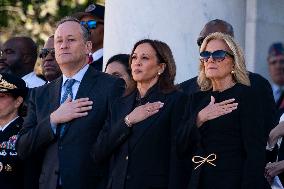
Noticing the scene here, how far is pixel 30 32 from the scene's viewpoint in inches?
716

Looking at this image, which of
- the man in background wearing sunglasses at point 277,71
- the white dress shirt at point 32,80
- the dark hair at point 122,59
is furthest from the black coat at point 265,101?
the white dress shirt at point 32,80

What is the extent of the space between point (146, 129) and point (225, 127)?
67 cm

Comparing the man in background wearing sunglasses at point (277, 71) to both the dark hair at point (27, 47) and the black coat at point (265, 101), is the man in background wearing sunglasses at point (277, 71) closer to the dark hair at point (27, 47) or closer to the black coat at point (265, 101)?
the black coat at point (265, 101)

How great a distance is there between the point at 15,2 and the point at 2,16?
356 millimetres

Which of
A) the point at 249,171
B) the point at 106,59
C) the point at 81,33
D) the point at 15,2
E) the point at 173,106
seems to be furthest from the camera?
the point at 15,2

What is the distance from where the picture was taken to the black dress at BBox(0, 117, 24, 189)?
920cm

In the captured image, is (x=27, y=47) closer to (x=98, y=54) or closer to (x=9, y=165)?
(x=98, y=54)

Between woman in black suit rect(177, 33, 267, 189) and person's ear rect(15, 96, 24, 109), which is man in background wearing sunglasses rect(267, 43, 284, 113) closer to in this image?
woman in black suit rect(177, 33, 267, 189)

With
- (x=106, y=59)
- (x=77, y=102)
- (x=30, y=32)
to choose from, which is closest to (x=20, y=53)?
(x=106, y=59)

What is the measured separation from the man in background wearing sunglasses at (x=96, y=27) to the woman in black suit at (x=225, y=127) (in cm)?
282

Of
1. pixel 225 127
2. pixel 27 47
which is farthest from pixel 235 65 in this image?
pixel 27 47

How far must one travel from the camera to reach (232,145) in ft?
26.5

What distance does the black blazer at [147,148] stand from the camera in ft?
27.3

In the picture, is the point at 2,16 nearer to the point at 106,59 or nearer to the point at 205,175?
the point at 106,59
